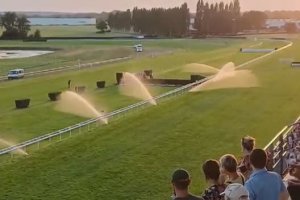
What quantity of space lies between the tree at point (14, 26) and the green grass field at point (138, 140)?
77.3m

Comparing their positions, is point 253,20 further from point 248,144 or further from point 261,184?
point 261,184

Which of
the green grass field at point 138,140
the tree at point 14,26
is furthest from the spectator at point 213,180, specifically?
the tree at point 14,26

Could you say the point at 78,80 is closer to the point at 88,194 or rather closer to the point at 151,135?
the point at 151,135

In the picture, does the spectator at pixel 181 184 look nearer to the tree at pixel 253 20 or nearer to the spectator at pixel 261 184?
the spectator at pixel 261 184

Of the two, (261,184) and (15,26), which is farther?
(15,26)

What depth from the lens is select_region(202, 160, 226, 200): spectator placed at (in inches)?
248

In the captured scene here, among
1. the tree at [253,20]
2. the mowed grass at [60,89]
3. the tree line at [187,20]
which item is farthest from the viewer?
the tree at [253,20]

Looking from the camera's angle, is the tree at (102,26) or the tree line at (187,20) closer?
the tree line at (187,20)

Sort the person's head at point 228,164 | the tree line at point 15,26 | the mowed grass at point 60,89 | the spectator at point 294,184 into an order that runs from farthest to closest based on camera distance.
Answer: the tree line at point 15,26 < the mowed grass at point 60,89 < the spectator at point 294,184 < the person's head at point 228,164

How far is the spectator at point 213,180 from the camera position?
248 inches

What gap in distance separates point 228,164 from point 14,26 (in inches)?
4370

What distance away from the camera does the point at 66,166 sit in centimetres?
1466

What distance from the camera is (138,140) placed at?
58.2ft

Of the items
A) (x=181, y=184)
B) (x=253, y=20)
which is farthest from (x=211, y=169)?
(x=253, y=20)
